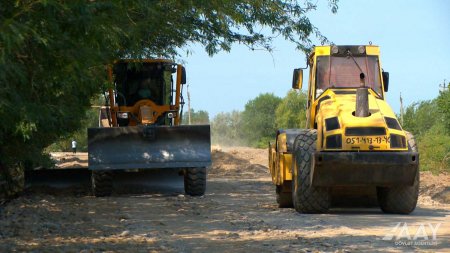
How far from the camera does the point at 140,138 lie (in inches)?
677

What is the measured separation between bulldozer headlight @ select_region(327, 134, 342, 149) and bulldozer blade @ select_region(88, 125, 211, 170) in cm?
505

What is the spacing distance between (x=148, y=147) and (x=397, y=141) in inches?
249

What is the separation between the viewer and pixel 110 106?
18453 millimetres

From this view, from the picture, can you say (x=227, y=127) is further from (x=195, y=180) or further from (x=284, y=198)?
(x=284, y=198)

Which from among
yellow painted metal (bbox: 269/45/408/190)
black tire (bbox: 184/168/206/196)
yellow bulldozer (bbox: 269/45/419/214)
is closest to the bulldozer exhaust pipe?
yellow bulldozer (bbox: 269/45/419/214)

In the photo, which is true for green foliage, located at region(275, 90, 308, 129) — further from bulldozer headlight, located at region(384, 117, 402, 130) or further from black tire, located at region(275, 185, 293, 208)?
bulldozer headlight, located at region(384, 117, 402, 130)

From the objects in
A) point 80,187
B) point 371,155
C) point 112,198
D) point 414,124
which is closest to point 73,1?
point 371,155

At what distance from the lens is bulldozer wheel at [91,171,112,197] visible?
17.4 metres

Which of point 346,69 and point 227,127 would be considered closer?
point 346,69

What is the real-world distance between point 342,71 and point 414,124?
4956 cm

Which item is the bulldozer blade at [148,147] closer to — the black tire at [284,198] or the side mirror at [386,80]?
the black tire at [284,198]

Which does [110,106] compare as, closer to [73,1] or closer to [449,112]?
[73,1]

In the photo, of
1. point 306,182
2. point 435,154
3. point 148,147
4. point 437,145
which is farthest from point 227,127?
point 306,182

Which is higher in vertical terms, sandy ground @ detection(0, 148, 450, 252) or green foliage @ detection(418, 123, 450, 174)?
green foliage @ detection(418, 123, 450, 174)
